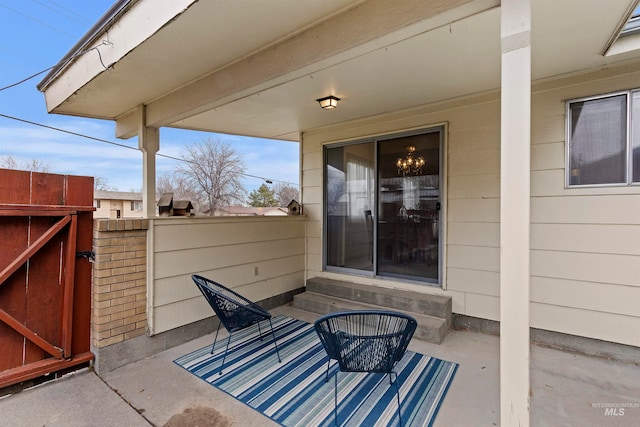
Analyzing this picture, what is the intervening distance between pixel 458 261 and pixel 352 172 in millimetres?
1811

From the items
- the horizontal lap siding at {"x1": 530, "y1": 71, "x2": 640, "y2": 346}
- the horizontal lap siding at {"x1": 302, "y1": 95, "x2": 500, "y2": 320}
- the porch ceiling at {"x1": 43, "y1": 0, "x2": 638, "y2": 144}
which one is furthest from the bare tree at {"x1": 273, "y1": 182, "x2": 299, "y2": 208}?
the horizontal lap siding at {"x1": 530, "y1": 71, "x2": 640, "y2": 346}

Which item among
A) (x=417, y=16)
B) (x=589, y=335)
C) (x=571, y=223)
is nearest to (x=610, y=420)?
(x=589, y=335)

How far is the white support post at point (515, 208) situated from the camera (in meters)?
1.37

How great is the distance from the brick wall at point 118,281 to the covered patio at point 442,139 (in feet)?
0.33

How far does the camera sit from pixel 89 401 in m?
2.14

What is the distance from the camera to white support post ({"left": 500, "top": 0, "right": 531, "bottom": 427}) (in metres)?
1.37

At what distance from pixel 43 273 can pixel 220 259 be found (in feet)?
4.93

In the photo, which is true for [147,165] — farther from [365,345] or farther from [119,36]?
[365,345]

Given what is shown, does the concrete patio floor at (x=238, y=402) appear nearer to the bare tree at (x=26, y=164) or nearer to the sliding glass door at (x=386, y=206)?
the sliding glass door at (x=386, y=206)

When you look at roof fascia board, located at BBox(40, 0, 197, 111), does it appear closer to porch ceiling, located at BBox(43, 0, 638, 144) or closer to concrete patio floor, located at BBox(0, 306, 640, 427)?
porch ceiling, located at BBox(43, 0, 638, 144)

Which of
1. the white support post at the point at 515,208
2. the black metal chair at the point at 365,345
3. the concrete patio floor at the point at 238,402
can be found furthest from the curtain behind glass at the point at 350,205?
the white support post at the point at 515,208

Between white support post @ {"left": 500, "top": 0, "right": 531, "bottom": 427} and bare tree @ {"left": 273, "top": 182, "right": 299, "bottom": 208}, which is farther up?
bare tree @ {"left": 273, "top": 182, "right": 299, "bottom": 208}

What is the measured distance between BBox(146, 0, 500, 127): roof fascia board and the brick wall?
1295 mm

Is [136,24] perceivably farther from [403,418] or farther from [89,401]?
[403,418]
